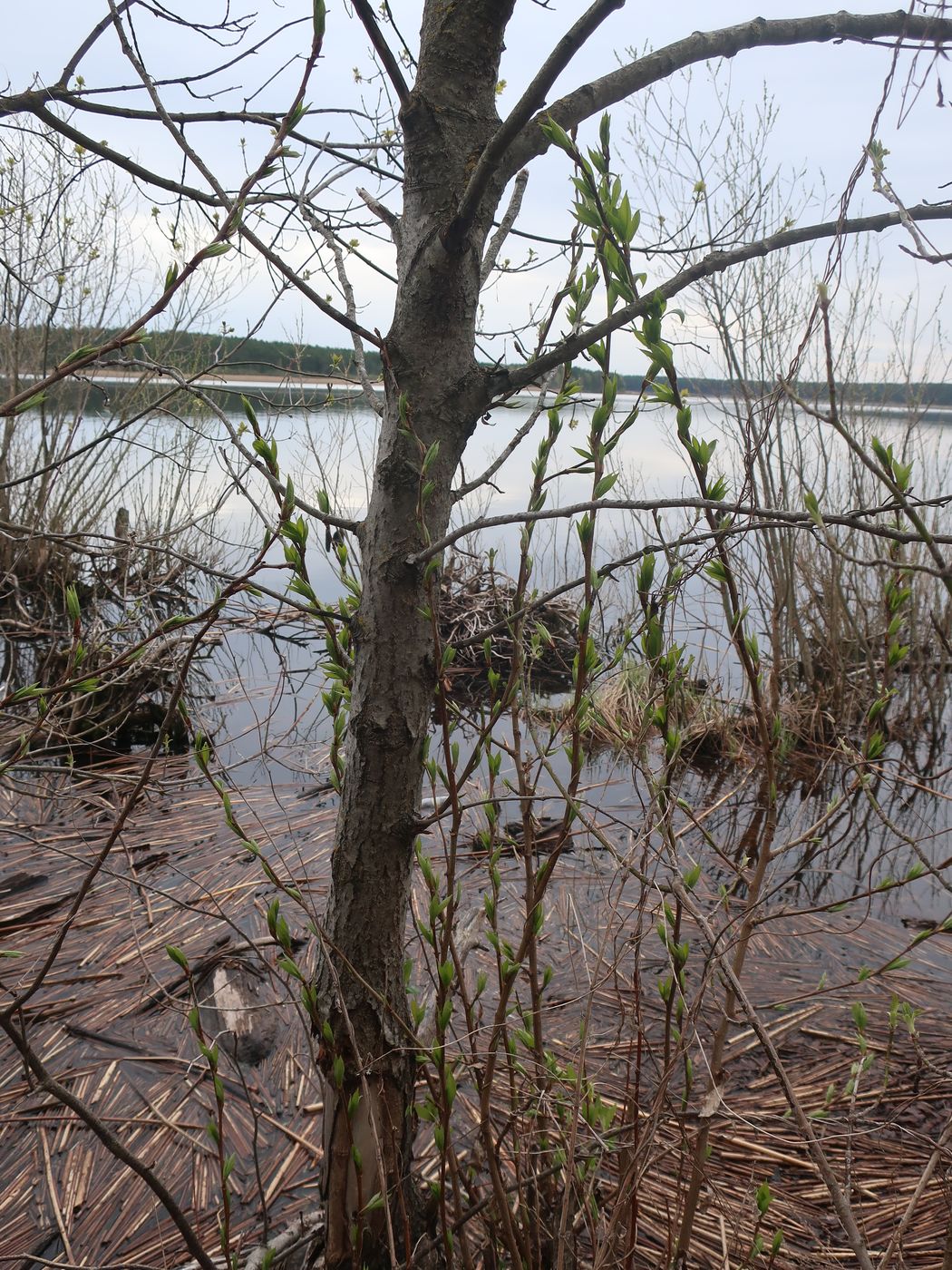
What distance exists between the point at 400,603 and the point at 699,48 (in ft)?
3.43

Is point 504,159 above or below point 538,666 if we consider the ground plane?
above

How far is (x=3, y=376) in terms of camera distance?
7922mm

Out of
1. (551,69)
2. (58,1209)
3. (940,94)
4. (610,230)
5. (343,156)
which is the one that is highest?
(343,156)

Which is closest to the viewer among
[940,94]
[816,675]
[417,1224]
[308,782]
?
[940,94]

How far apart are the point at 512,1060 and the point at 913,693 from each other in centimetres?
546

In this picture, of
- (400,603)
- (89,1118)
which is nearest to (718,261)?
(400,603)

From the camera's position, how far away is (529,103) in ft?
3.78

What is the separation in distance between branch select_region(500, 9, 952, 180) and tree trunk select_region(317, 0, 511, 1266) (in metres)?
0.11

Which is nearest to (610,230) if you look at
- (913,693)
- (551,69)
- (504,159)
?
(551,69)

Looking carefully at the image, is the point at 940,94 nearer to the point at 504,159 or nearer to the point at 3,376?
the point at 504,159

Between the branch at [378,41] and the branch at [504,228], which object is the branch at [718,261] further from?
the branch at [378,41]

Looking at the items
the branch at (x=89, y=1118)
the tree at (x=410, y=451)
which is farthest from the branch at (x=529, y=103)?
the branch at (x=89, y=1118)

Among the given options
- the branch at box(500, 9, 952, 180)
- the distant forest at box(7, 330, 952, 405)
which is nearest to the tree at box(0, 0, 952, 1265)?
the branch at box(500, 9, 952, 180)

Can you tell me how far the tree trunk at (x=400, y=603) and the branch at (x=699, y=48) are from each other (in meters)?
0.11
